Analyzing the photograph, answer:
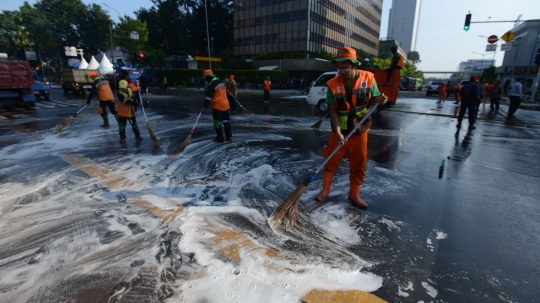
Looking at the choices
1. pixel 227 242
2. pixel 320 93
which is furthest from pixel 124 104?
pixel 320 93

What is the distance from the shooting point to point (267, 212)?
3.36 m

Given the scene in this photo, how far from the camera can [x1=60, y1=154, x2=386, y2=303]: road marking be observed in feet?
6.82

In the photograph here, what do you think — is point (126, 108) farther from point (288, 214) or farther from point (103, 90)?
point (288, 214)

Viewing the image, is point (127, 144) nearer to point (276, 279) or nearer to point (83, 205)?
point (83, 205)

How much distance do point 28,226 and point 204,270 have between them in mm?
2153

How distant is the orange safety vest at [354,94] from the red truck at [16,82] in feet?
48.5

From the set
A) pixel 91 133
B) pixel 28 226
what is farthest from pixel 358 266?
pixel 91 133

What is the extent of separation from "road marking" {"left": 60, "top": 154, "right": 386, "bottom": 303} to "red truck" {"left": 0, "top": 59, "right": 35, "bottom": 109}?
36.9 feet

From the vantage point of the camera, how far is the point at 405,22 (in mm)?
152750

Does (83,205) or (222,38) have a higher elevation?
(222,38)

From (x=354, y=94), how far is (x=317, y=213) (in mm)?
1482

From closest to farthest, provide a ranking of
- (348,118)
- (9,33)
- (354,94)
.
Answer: (354,94)
(348,118)
(9,33)

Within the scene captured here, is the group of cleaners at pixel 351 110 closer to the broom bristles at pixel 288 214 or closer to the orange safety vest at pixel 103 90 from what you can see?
the broom bristles at pixel 288 214

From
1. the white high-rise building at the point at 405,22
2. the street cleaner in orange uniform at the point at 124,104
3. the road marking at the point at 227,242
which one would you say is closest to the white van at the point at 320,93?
the street cleaner in orange uniform at the point at 124,104
